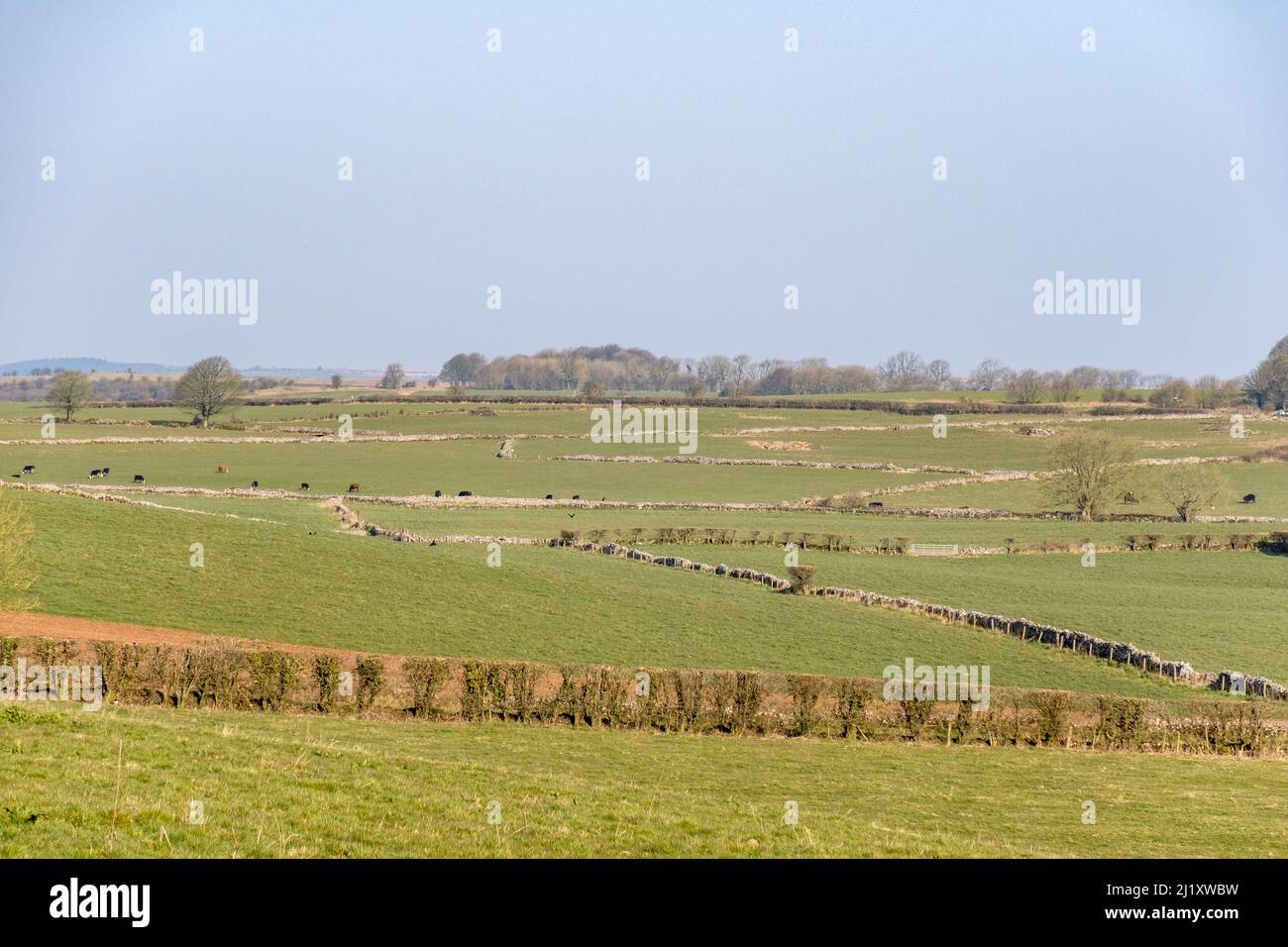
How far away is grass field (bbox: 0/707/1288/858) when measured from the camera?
1165 cm

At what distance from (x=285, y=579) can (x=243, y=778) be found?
80.4 ft

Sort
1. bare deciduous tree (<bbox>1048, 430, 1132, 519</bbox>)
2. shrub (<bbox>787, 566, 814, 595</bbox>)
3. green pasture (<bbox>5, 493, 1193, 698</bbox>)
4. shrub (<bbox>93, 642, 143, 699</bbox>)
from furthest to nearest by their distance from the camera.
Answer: bare deciduous tree (<bbox>1048, 430, 1132, 519</bbox>), shrub (<bbox>787, 566, 814, 595</bbox>), green pasture (<bbox>5, 493, 1193, 698</bbox>), shrub (<bbox>93, 642, 143, 699</bbox>)

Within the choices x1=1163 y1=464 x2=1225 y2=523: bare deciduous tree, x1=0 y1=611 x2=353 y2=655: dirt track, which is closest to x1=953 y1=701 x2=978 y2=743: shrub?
x1=0 y1=611 x2=353 y2=655: dirt track

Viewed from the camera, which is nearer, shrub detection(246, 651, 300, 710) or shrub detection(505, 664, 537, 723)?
shrub detection(246, 651, 300, 710)

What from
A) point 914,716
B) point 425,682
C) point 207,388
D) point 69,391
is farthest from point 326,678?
point 69,391

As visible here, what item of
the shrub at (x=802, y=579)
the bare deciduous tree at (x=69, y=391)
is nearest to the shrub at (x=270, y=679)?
the shrub at (x=802, y=579)

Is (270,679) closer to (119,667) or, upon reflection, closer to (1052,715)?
(119,667)

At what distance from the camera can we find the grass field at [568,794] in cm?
1165

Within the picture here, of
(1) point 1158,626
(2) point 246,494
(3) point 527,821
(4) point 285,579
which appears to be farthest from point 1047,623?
(2) point 246,494

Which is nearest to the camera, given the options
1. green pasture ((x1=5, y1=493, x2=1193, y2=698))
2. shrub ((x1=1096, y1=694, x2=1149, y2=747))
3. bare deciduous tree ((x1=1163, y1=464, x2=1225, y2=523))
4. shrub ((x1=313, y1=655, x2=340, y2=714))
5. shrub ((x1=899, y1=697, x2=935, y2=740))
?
shrub ((x1=313, y1=655, x2=340, y2=714))

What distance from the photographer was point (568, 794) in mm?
14938

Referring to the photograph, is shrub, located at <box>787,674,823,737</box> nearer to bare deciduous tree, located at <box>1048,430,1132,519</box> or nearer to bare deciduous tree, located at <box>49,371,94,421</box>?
bare deciduous tree, located at <box>1048,430,1132,519</box>

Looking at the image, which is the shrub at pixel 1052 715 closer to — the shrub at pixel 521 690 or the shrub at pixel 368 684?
the shrub at pixel 521 690
